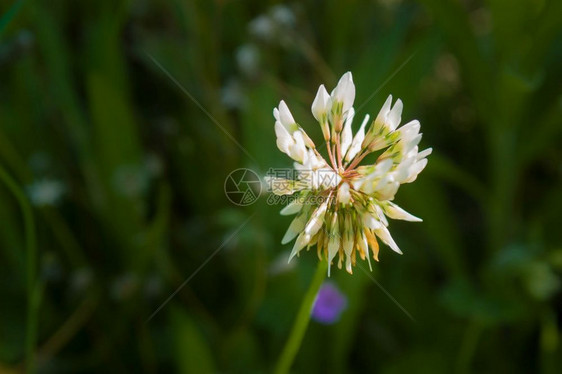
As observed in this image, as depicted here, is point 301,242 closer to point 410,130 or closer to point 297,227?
point 297,227

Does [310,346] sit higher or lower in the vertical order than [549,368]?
lower

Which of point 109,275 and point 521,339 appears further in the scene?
point 109,275

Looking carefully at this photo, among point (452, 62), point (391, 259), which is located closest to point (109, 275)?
point (391, 259)

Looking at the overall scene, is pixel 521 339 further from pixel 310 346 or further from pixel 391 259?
pixel 310 346

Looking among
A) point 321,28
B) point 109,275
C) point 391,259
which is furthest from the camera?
point 321,28
